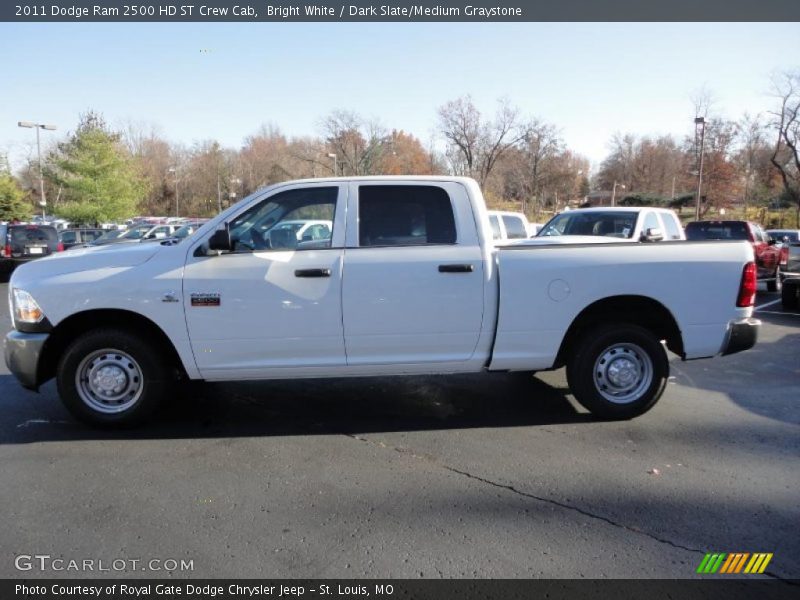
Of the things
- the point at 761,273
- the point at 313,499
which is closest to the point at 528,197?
the point at 761,273

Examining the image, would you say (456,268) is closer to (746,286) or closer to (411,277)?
(411,277)

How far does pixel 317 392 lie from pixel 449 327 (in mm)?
1886

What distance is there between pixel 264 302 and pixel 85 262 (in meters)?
1.52

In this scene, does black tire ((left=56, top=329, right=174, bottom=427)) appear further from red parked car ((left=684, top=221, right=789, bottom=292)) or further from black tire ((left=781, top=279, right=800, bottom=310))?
red parked car ((left=684, top=221, right=789, bottom=292))

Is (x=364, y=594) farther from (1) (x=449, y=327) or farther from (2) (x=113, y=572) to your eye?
(1) (x=449, y=327)

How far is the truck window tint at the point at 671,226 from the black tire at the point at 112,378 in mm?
9282

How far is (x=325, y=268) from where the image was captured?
172 inches

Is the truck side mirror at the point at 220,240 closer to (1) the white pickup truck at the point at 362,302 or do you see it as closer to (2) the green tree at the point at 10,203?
(1) the white pickup truck at the point at 362,302

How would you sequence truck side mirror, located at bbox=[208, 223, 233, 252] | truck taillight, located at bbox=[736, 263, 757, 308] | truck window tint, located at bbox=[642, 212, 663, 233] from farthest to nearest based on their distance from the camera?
1. truck window tint, located at bbox=[642, 212, 663, 233]
2. truck taillight, located at bbox=[736, 263, 757, 308]
3. truck side mirror, located at bbox=[208, 223, 233, 252]

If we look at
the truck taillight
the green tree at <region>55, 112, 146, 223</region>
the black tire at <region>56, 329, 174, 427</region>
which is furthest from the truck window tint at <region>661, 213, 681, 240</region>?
the green tree at <region>55, 112, 146, 223</region>

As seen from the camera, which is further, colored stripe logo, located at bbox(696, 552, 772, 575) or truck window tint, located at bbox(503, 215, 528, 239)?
truck window tint, located at bbox(503, 215, 528, 239)

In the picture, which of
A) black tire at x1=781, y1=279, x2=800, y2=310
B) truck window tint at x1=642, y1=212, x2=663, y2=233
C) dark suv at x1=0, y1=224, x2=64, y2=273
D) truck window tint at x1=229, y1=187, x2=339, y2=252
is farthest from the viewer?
dark suv at x1=0, y1=224, x2=64, y2=273

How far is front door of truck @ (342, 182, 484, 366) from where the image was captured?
4.39 metres
